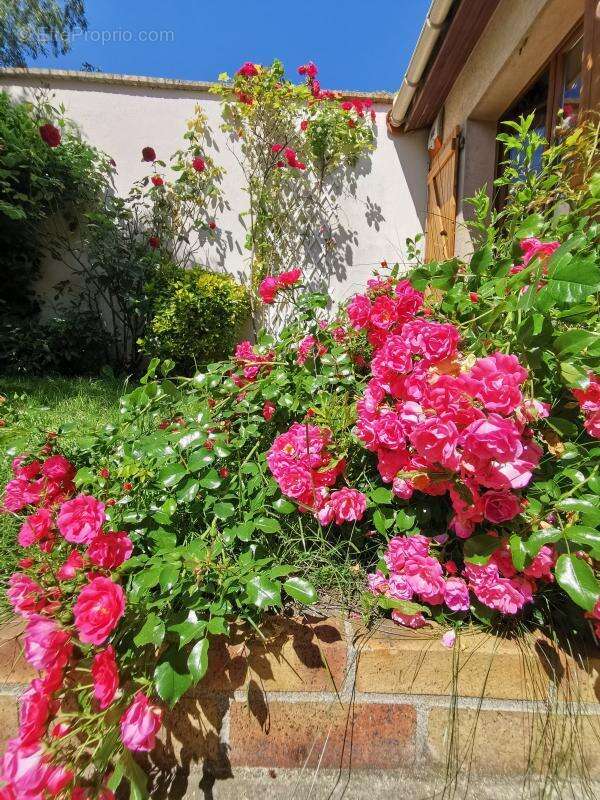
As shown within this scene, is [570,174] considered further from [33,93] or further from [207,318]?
[33,93]

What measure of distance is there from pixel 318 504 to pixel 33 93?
5704 millimetres

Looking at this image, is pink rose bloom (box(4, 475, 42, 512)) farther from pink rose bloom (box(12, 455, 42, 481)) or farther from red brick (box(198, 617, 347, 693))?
red brick (box(198, 617, 347, 693))

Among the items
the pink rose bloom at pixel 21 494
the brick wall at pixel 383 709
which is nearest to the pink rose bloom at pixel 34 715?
the brick wall at pixel 383 709

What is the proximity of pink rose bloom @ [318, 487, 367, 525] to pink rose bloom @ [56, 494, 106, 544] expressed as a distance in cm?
45

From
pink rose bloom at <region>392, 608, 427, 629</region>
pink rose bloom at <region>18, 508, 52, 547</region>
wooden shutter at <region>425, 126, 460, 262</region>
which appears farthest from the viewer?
wooden shutter at <region>425, 126, 460, 262</region>

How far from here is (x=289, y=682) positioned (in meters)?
0.76

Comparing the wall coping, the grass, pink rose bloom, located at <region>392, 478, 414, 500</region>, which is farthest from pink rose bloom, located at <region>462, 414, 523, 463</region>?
the wall coping

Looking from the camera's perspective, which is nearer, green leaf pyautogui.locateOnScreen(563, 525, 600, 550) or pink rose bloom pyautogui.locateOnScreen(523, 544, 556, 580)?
green leaf pyautogui.locateOnScreen(563, 525, 600, 550)

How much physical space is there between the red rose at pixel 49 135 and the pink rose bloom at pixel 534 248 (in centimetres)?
464

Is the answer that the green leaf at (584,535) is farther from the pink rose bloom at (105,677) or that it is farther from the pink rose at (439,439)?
the pink rose bloom at (105,677)

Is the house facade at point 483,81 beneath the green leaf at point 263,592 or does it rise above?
above

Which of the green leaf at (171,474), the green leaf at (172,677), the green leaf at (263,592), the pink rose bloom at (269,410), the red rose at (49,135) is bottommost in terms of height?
the green leaf at (172,677)

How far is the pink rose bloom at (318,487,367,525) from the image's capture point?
88cm

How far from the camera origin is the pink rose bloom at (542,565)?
73cm
